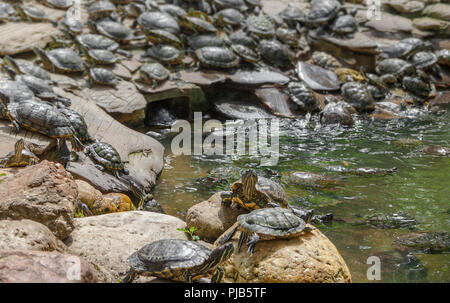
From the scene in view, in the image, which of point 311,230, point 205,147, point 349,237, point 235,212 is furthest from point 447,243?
point 205,147

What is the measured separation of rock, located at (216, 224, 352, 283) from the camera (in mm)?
3438

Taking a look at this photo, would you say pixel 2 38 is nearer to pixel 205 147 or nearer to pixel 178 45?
pixel 178 45

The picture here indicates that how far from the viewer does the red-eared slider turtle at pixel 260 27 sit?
1184cm

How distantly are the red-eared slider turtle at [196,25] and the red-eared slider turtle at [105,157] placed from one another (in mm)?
5815

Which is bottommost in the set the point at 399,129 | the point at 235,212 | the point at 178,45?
the point at 399,129

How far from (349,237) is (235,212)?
1414mm

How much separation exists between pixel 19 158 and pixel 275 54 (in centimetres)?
745

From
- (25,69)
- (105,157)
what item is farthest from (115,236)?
(25,69)

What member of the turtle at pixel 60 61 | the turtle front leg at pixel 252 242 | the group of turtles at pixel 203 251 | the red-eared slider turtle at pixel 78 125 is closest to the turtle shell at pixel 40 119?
the red-eared slider turtle at pixel 78 125

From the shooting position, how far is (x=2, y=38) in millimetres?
9359

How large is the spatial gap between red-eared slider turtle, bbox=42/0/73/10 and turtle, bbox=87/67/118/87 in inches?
154

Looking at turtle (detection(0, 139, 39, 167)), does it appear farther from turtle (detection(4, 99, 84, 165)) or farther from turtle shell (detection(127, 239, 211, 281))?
turtle shell (detection(127, 239, 211, 281))

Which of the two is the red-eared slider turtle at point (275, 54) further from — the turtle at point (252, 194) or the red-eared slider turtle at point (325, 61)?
the turtle at point (252, 194)
